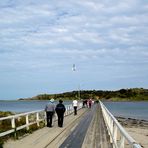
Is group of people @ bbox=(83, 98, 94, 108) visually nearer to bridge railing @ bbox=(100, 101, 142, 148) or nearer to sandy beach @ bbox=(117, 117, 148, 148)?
sandy beach @ bbox=(117, 117, 148, 148)

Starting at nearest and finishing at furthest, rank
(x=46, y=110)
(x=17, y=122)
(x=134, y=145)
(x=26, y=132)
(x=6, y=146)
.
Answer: (x=134, y=145) < (x=6, y=146) < (x=26, y=132) < (x=17, y=122) < (x=46, y=110)

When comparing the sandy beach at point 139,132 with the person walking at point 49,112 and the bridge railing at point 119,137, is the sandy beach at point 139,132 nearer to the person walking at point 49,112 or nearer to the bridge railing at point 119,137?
the person walking at point 49,112

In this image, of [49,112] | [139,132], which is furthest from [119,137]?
[139,132]

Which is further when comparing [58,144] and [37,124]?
[37,124]

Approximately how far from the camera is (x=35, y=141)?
56.0ft

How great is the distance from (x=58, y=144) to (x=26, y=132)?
4850mm

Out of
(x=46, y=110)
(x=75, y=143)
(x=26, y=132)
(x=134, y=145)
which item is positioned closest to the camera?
(x=134, y=145)

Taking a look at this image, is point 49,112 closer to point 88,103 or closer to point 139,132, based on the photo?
point 139,132

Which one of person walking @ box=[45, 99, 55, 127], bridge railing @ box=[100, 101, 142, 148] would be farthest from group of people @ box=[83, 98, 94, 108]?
bridge railing @ box=[100, 101, 142, 148]

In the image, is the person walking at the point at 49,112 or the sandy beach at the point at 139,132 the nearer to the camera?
the person walking at the point at 49,112

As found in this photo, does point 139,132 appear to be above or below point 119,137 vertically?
below

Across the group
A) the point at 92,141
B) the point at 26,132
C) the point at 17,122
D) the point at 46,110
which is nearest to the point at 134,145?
the point at 92,141

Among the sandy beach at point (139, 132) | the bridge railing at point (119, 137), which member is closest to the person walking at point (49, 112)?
the sandy beach at point (139, 132)

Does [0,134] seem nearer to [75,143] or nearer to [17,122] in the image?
[75,143]
